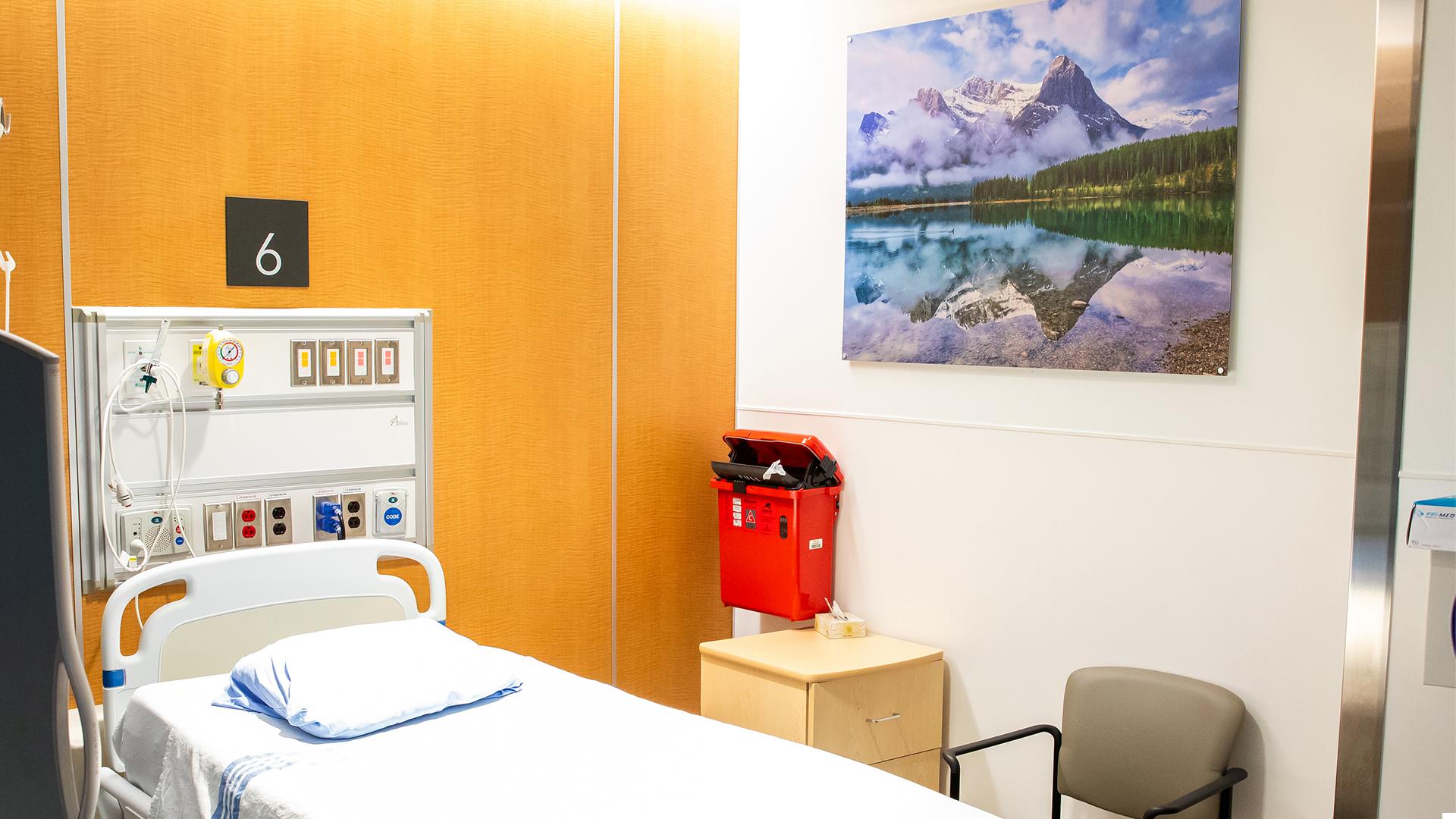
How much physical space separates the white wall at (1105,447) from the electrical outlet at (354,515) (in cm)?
156

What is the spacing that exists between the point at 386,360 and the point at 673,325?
3.81 ft

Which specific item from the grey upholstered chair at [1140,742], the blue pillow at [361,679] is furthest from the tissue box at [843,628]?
the blue pillow at [361,679]

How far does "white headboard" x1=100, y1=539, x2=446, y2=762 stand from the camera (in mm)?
2705

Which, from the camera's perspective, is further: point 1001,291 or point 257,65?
point 1001,291

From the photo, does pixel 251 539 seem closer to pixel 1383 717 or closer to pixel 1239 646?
pixel 1239 646

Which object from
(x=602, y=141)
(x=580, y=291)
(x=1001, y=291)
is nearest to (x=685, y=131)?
(x=602, y=141)

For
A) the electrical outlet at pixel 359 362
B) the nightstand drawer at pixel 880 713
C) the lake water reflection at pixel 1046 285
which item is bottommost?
the nightstand drawer at pixel 880 713

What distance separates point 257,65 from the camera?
3031 mm

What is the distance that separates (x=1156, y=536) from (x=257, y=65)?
288 cm

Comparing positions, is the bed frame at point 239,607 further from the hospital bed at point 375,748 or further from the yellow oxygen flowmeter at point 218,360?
the yellow oxygen flowmeter at point 218,360

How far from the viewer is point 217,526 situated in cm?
299

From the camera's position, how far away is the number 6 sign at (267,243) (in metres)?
3.00

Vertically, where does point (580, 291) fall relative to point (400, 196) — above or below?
below

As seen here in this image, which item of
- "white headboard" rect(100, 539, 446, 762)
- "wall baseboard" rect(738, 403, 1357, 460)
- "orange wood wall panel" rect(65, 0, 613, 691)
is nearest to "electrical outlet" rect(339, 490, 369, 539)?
"white headboard" rect(100, 539, 446, 762)
